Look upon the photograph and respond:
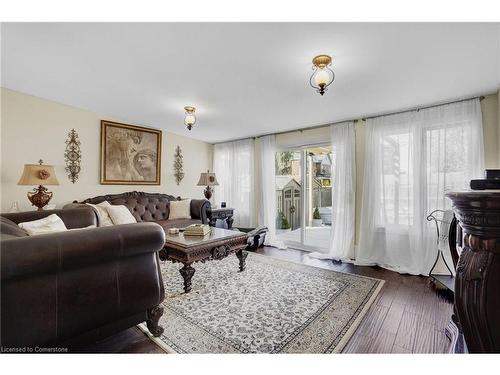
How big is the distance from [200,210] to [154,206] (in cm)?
82

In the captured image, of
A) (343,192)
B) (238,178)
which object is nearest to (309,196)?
(343,192)

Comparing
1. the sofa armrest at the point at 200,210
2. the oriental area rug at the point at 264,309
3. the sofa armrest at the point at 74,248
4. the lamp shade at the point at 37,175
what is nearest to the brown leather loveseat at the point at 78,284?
the sofa armrest at the point at 74,248

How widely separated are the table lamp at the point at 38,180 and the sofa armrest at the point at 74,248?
88.0 inches

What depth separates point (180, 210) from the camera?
170 inches

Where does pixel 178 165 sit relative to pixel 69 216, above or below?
above

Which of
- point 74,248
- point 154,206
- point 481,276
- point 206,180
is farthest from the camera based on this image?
point 206,180

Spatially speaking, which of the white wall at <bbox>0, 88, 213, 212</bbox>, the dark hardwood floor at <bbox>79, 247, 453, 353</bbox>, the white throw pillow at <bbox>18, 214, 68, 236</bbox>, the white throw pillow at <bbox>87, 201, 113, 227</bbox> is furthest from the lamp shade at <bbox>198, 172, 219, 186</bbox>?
the dark hardwood floor at <bbox>79, 247, 453, 353</bbox>

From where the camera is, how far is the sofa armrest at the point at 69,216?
2271mm

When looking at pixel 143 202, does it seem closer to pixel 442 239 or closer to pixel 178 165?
pixel 178 165

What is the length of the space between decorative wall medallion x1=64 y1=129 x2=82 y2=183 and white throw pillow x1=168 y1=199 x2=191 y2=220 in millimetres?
1532

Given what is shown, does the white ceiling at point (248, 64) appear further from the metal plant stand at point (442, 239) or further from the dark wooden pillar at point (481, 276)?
the dark wooden pillar at point (481, 276)

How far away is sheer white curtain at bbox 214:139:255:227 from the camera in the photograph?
489 centimetres
